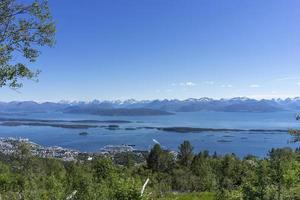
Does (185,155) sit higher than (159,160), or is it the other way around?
(185,155)

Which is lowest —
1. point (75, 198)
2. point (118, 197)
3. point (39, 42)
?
point (75, 198)

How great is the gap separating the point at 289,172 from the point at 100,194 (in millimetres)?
6405

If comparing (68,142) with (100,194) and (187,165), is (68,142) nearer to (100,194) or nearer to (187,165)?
(187,165)

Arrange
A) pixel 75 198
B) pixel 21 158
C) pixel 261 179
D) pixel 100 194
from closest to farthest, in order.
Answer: pixel 261 179, pixel 100 194, pixel 75 198, pixel 21 158

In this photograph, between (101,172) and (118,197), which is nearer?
(118,197)

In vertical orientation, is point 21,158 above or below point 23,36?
below

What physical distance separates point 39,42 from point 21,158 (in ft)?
149

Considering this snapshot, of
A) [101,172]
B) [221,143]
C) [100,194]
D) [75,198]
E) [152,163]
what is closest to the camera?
[100,194]

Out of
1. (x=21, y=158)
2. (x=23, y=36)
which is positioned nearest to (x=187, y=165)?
(x=21, y=158)

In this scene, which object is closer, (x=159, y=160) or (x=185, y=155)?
(x=159, y=160)

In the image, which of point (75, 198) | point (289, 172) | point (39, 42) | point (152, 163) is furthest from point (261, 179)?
point (152, 163)

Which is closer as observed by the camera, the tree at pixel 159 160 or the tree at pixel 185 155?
the tree at pixel 159 160

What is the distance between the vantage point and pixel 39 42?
11.0 m

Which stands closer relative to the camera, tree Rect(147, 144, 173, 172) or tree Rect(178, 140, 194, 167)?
tree Rect(147, 144, 173, 172)
